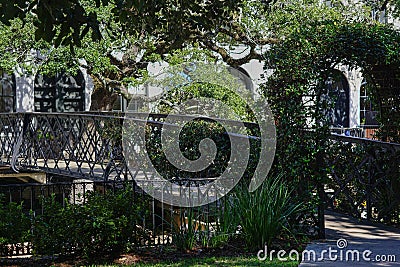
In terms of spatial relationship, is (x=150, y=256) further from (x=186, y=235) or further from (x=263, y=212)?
(x=263, y=212)

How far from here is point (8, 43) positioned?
14008 mm

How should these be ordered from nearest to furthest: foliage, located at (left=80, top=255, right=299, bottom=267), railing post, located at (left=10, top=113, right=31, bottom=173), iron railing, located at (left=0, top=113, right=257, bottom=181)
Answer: foliage, located at (left=80, top=255, right=299, bottom=267) → iron railing, located at (left=0, top=113, right=257, bottom=181) → railing post, located at (left=10, top=113, right=31, bottom=173)

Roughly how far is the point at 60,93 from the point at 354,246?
1484cm

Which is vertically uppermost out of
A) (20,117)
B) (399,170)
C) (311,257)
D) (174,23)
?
(174,23)

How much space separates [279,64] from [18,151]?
840 cm

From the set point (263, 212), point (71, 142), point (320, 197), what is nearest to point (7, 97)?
point (71, 142)

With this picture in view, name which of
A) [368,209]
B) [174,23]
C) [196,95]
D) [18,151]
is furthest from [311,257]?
[18,151]

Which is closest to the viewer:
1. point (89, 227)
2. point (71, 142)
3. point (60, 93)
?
point (89, 227)

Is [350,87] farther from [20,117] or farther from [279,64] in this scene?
[279,64]

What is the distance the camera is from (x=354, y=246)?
24.1ft

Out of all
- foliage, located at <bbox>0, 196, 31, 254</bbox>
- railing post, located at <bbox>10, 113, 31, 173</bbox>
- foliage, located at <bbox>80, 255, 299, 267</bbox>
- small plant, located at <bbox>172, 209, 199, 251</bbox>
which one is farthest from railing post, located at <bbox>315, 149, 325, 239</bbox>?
railing post, located at <bbox>10, 113, 31, 173</bbox>

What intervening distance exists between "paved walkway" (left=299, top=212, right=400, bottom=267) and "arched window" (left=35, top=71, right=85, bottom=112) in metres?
13.2

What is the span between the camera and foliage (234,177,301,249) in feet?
23.9

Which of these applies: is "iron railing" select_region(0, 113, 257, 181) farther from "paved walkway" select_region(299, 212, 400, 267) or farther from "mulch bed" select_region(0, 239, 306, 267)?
"mulch bed" select_region(0, 239, 306, 267)
